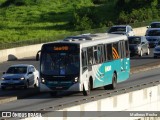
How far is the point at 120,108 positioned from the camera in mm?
31594

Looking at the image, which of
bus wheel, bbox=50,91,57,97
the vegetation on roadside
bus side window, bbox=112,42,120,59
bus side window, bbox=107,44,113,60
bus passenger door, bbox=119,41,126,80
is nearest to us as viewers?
bus wheel, bbox=50,91,57,97

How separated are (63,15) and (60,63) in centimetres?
7291

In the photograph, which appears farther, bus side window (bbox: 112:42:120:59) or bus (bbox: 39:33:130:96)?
bus side window (bbox: 112:42:120:59)

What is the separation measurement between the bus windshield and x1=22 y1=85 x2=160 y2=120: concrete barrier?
3.34 metres

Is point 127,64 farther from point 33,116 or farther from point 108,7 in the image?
point 108,7

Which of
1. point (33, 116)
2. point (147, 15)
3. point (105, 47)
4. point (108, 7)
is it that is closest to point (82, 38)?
point (105, 47)

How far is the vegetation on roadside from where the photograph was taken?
93812 mm

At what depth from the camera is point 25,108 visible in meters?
32.6

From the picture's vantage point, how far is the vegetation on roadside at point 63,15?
3693 inches

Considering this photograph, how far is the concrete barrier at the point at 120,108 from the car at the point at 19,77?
7546mm

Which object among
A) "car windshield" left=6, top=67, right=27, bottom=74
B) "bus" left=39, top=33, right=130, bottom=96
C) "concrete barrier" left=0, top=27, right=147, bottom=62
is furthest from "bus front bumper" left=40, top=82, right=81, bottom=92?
"concrete barrier" left=0, top=27, right=147, bottom=62

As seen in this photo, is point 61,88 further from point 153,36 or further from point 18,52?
point 153,36

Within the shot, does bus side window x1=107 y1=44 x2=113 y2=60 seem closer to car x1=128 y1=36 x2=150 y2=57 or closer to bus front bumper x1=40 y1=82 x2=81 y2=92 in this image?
bus front bumper x1=40 y1=82 x2=81 y2=92

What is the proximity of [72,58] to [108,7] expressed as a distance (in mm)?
78520
